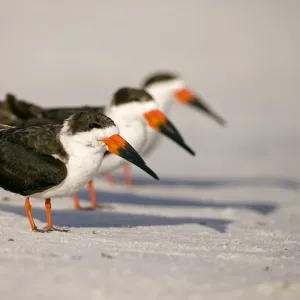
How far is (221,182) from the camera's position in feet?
47.3

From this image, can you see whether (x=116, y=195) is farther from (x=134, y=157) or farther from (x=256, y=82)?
(x=256, y=82)

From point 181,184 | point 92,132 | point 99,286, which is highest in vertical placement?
point 92,132

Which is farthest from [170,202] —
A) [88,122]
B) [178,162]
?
[178,162]

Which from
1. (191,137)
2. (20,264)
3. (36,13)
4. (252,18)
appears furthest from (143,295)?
(252,18)

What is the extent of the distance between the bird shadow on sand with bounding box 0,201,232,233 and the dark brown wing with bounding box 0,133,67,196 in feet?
2.96

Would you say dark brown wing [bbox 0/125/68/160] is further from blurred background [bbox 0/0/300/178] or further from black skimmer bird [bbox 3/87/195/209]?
blurred background [bbox 0/0/300/178]

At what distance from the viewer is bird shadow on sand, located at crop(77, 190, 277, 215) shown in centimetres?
1130

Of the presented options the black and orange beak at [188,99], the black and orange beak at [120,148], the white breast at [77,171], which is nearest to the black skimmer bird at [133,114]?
the black and orange beak at [120,148]

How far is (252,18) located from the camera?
35.1 meters

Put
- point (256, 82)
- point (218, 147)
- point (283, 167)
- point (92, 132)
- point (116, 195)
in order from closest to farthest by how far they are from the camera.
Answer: point (92, 132), point (116, 195), point (283, 167), point (218, 147), point (256, 82)

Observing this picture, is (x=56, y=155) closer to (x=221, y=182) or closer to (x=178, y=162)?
(x=221, y=182)

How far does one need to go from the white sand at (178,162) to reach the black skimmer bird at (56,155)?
458 millimetres

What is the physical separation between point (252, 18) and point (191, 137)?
59.1 ft

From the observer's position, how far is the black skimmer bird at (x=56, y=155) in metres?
8.02
